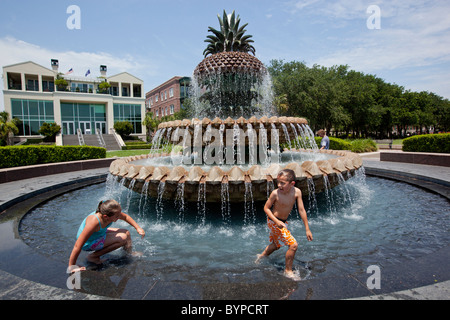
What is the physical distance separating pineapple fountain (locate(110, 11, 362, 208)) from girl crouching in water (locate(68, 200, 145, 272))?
5.05 feet

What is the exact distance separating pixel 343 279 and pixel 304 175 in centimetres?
256

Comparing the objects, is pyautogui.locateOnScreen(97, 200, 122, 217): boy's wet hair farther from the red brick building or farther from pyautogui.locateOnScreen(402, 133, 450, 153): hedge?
the red brick building

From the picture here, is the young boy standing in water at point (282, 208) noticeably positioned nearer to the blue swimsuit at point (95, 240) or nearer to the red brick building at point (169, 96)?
the blue swimsuit at point (95, 240)

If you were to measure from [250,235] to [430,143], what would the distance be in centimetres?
1487

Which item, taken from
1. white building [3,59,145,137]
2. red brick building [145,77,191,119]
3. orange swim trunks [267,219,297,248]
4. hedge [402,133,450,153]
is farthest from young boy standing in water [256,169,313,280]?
red brick building [145,77,191,119]

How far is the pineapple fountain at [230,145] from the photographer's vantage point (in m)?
4.89

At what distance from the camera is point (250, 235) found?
4438mm

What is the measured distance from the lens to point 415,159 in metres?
13.1

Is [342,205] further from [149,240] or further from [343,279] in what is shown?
[149,240]

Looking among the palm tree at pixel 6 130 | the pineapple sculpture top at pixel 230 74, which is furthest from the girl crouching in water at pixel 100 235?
the palm tree at pixel 6 130

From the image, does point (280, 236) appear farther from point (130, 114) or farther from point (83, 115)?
point (130, 114)

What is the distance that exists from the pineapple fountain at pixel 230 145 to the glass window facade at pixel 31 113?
41110mm

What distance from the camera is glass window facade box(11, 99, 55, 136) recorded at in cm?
3903
